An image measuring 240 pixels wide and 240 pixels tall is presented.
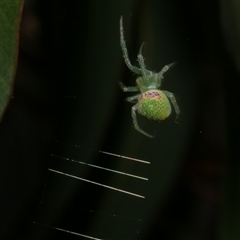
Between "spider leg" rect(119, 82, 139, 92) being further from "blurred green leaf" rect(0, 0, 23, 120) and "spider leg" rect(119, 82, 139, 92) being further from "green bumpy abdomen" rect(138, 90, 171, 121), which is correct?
"blurred green leaf" rect(0, 0, 23, 120)

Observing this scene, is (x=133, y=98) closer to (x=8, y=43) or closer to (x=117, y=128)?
(x=117, y=128)

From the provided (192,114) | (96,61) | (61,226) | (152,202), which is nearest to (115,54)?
(96,61)

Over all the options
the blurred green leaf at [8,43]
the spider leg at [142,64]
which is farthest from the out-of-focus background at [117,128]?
the blurred green leaf at [8,43]

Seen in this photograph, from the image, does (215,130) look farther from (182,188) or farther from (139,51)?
(139,51)

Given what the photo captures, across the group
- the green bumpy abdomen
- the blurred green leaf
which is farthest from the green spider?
the blurred green leaf

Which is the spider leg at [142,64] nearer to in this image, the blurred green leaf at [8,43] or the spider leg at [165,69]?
the spider leg at [165,69]
